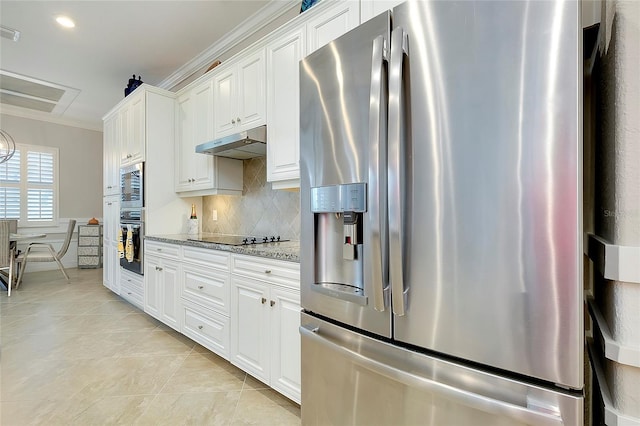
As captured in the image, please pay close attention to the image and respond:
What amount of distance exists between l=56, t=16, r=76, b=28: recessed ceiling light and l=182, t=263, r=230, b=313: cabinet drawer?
2625 millimetres

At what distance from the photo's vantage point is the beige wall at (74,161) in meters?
5.57

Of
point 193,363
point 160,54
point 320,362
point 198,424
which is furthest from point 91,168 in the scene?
point 320,362

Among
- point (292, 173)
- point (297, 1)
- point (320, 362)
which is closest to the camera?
point (320, 362)

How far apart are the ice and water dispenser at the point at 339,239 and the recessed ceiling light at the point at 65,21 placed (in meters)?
3.40

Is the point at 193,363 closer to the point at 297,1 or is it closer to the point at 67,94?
the point at 297,1

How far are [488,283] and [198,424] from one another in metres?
1.66

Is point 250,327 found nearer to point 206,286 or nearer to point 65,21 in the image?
point 206,286

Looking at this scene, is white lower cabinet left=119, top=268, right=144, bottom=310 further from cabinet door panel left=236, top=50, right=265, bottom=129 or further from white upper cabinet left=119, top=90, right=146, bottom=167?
cabinet door panel left=236, top=50, right=265, bottom=129

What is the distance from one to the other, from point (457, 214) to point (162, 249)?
8.89 feet

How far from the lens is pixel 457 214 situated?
0.83 meters

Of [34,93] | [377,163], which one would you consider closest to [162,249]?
[377,163]

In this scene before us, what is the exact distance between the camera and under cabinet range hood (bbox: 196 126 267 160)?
87.5 inches

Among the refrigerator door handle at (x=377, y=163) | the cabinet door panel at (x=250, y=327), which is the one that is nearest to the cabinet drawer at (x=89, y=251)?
the cabinet door panel at (x=250, y=327)

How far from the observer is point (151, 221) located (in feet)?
10.3
